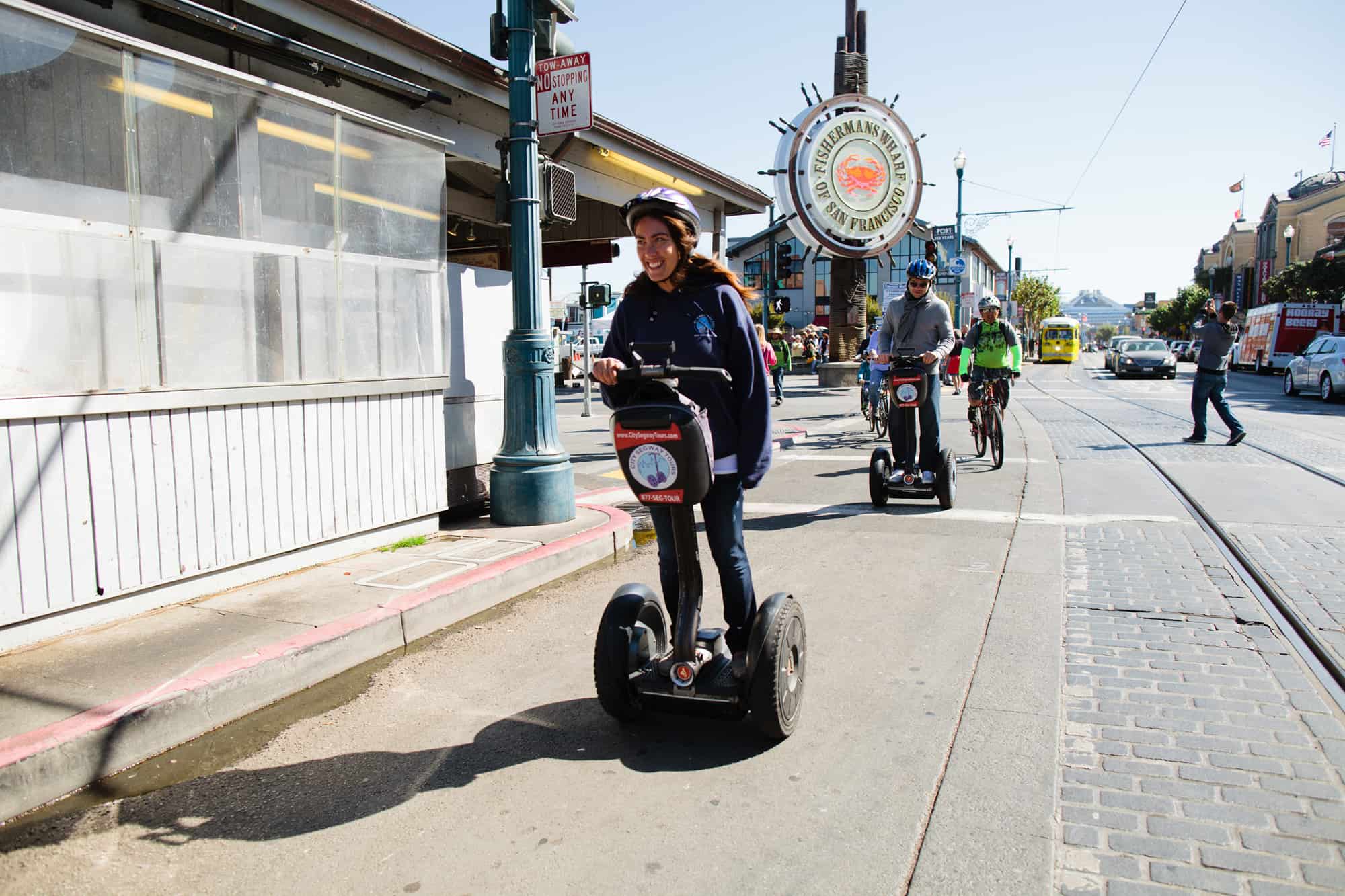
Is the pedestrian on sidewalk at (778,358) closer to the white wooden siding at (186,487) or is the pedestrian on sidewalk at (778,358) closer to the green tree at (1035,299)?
the white wooden siding at (186,487)

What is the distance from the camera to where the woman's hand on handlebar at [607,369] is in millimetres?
2863

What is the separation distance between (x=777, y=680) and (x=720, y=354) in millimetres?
1143

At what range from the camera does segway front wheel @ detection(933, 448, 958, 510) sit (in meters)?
7.47

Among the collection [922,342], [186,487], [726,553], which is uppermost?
[922,342]

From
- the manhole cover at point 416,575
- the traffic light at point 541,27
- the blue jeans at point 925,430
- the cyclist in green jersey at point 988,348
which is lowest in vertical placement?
the manhole cover at point 416,575

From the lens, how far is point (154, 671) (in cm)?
361

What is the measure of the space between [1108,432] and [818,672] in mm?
11168

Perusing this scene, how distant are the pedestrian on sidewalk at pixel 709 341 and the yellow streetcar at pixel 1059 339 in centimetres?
5195

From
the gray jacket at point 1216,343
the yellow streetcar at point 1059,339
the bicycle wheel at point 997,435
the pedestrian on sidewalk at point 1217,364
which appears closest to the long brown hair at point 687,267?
the bicycle wheel at point 997,435

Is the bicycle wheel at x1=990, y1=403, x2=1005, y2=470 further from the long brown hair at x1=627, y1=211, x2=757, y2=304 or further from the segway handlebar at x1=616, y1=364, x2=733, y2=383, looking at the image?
the segway handlebar at x1=616, y1=364, x2=733, y2=383

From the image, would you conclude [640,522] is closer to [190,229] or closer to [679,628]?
[190,229]

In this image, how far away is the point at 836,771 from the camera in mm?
3021

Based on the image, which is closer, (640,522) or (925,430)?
(925,430)

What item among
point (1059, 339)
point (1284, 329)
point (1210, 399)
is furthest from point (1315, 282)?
point (1210, 399)
